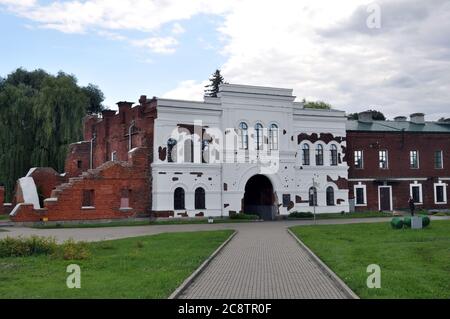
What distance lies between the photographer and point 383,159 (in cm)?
5069

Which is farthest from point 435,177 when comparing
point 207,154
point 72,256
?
point 72,256

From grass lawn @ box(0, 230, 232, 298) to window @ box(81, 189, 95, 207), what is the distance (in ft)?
53.2

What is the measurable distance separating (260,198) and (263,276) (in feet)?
107

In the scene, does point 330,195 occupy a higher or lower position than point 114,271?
higher

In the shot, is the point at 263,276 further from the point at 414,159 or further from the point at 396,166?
the point at 414,159

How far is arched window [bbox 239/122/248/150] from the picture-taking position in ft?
141

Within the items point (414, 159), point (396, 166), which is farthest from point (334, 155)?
point (414, 159)

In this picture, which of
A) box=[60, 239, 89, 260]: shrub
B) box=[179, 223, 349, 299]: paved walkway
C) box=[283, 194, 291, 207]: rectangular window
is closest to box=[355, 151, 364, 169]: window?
box=[283, 194, 291, 207]: rectangular window

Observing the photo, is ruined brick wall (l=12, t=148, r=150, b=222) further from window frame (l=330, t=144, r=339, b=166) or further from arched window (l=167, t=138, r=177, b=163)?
window frame (l=330, t=144, r=339, b=166)

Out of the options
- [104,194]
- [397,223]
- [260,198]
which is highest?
[104,194]

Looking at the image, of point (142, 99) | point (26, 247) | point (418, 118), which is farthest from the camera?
point (418, 118)

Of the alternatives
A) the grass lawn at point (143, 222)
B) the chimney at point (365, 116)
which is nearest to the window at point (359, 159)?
the chimney at point (365, 116)
